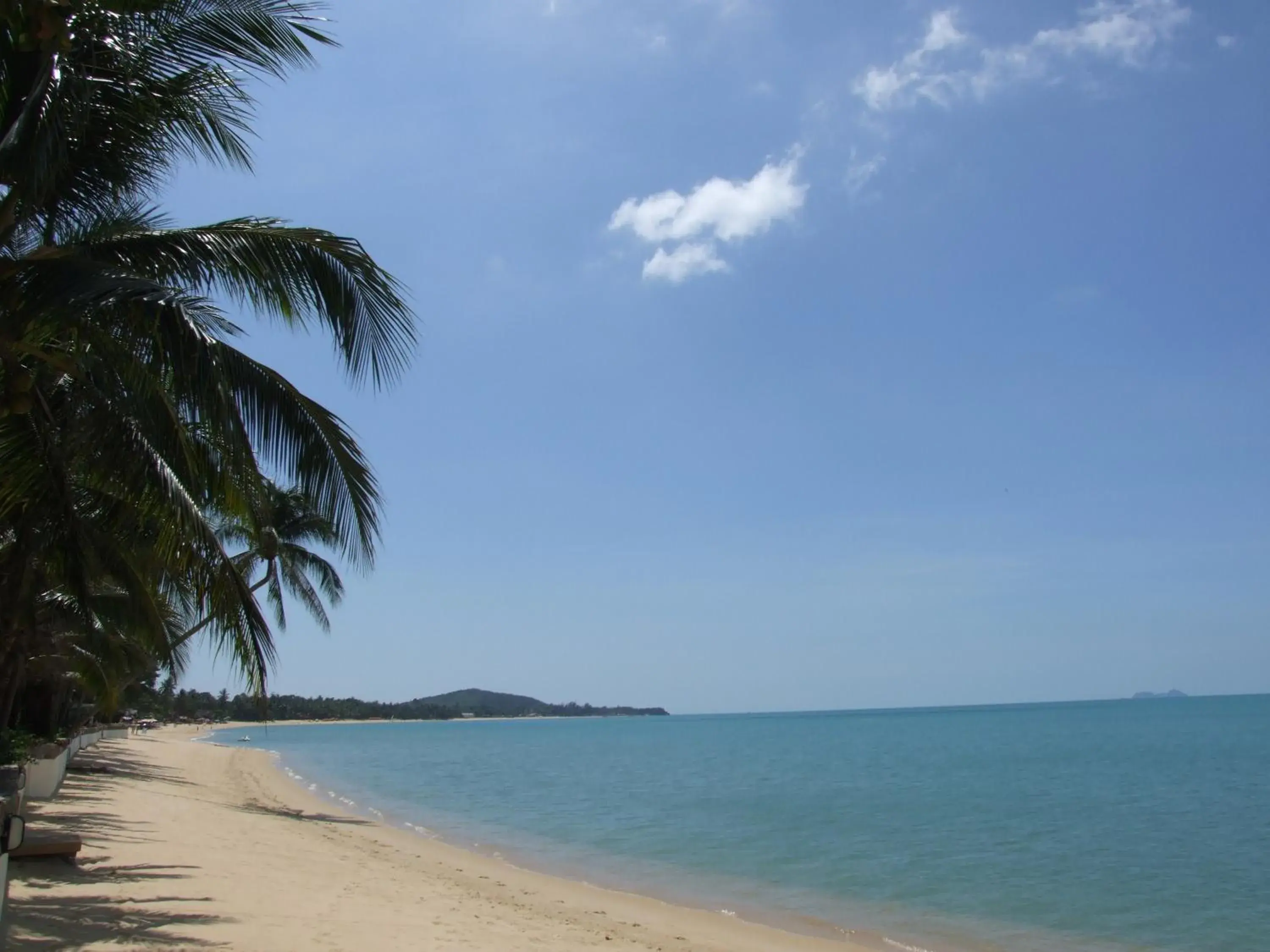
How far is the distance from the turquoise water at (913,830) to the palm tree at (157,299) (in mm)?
9127

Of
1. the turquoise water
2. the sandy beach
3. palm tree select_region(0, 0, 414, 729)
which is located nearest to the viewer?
palm tree select_region(0, 0, 414, 729)

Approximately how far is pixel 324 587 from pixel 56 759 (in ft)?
35.2

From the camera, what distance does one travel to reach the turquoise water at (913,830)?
13.1 metres

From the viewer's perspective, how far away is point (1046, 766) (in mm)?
38906

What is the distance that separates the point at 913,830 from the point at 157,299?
64.9ft

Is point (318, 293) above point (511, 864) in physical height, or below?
above

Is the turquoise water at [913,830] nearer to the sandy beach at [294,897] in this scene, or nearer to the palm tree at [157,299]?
the sandy beach at [294,897]

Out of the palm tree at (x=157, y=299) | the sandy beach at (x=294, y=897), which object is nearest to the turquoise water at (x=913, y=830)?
the sandy beach at (x=294, y=897)

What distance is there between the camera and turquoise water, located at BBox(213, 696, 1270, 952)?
13062 millimetres

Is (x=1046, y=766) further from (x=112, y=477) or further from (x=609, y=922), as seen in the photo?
(x=112, y=477)

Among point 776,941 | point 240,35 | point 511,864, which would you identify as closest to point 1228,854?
point 776,941

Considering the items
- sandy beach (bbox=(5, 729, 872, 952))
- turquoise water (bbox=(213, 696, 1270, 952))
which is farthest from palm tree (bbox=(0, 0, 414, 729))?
turquoise water (bbox=(213, 696, 1270, 952))

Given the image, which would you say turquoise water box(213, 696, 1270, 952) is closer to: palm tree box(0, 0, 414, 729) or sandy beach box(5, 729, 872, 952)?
sandy beach box(5, 729, 872, 952)

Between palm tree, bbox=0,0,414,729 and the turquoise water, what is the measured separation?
913cm
